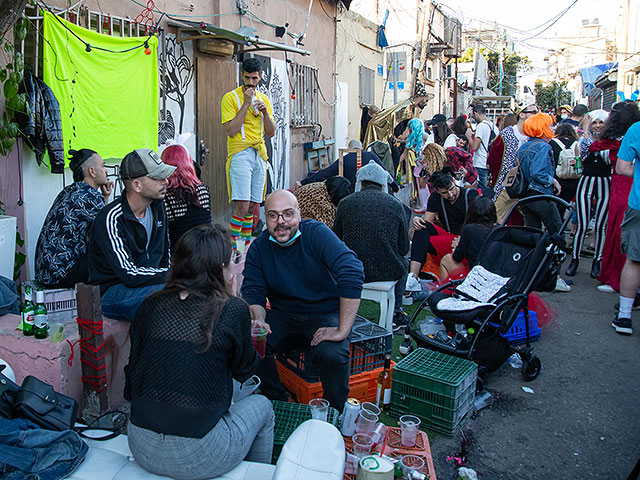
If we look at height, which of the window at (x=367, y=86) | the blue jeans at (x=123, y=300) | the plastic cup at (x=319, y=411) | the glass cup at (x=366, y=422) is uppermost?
the window at (x=367, y=86)

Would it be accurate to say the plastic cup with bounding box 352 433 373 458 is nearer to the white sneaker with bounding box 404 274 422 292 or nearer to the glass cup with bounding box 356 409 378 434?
the glass cup with bounding box 356 409 378 434

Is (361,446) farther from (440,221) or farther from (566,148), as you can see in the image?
(566,148)

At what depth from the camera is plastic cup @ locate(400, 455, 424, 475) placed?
294 cm

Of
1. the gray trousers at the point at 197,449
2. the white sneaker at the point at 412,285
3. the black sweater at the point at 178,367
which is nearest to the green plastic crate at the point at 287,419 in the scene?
the gray trousers at the point at 197,449

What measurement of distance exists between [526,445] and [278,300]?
1.87m

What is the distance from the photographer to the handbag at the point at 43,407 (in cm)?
269

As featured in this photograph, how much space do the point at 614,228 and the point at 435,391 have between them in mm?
4123

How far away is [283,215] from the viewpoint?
3.69m

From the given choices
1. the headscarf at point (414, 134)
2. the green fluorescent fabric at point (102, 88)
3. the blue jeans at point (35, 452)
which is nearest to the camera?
the blue jeans at point (35, 452)

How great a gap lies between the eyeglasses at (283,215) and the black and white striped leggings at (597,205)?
4.94 m

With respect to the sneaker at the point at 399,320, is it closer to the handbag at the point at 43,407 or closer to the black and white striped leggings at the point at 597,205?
the black and white striped leggings at the point at 597,205

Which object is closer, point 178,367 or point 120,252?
point 178,367

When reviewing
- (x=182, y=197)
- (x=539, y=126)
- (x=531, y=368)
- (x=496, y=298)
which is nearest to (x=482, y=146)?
(x=539, y=126)

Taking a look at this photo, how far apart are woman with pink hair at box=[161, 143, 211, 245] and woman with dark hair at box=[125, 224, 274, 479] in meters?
2.32
